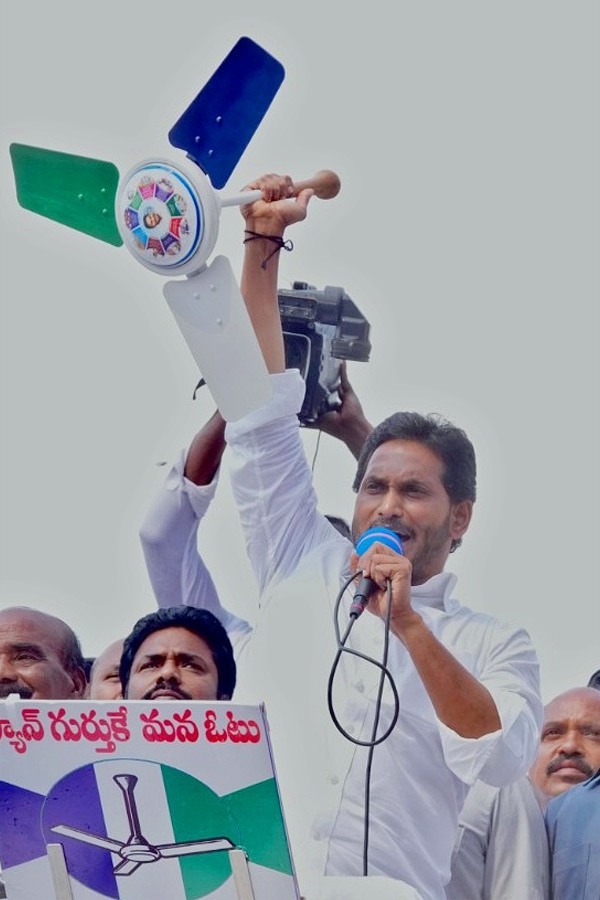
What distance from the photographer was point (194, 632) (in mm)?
4336

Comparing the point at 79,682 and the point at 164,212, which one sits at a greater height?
the point at 164,212

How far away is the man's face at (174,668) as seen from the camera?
4.22 meters

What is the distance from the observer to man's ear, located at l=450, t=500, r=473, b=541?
15.3 ft

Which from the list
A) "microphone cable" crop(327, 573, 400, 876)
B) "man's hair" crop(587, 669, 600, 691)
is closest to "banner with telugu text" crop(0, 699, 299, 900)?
"microphone cable" crop(327, 573, 400, 876)

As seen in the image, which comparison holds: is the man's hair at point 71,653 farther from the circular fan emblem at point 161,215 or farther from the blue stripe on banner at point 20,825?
the blue stripe on banner at point 20,825

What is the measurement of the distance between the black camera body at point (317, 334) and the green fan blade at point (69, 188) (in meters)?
0.77

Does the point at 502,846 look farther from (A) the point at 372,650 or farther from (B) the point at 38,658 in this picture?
(B) the point at 38,658

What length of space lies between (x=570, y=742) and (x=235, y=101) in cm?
222

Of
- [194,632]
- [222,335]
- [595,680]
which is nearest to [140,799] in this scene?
[194,632]

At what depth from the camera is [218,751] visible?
300cm

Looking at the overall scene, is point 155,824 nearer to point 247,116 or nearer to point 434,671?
point 434,671

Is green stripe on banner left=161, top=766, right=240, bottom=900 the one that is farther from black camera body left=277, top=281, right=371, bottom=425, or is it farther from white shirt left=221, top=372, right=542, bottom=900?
black camera body left=277, top=281, right=371, bottom=425

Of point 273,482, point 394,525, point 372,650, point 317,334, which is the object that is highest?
point 317,334

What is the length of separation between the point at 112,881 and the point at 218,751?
0.32 m
